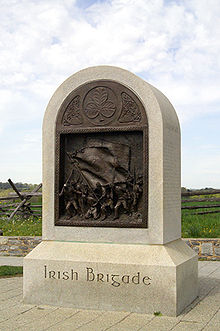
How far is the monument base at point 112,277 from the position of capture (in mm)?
5770

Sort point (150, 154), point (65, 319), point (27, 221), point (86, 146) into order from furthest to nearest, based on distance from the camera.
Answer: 1. point (27, 221)
2. point (86, 146)
3. point (150, 154)
4. point (65, 319)

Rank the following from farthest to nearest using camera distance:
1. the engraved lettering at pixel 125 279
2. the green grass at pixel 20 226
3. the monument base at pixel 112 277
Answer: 1. the green grass at pixel 20 226
2. the engraved lettering at pixel 125 279
3. the monument base at pixel 112 277

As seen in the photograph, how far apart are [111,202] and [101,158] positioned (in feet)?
2.12

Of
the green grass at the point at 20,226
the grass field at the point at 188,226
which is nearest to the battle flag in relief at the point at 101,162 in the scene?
the grass field at the point at 188,226

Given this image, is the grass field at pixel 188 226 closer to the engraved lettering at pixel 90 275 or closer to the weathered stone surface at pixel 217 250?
the weathered stone surface at pixel 217 250

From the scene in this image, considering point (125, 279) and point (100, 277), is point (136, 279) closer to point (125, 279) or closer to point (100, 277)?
point (125, 279)

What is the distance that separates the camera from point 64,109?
6656mm

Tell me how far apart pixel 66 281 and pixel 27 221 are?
9.92 metres

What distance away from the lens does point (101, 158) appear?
21.3 ft

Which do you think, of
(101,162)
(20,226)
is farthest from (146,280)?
(20,226)

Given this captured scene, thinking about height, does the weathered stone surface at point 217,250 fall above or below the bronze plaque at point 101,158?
below

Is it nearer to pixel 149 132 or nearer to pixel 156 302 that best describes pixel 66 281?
pixel 156 302

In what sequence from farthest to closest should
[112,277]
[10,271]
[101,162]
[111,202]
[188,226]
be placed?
[188,226], [10,271], [101,162], [111,202], [112,277]

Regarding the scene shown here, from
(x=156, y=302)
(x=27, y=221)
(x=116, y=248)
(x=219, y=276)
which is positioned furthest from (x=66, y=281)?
(x=27, y=221)
